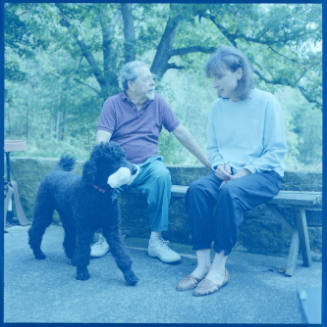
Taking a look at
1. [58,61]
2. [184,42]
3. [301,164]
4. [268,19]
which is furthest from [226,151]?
[301,164]

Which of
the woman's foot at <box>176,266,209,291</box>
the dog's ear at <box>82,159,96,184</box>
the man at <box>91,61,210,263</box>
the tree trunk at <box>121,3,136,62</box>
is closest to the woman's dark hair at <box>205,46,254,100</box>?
the man at <box>91,61,210,263</box>

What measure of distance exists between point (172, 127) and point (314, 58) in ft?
12.3

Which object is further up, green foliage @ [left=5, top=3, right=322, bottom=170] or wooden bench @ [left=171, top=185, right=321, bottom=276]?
green foliage @ [left=5, top=3, right=322, bottom=170]

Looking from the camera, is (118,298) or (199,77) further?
(199,77)

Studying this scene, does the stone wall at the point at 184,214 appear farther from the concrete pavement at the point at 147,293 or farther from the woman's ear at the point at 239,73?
the woman's ear at the point at 239,73

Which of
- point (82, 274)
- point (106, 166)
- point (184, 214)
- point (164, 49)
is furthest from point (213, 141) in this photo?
point (164, 49)

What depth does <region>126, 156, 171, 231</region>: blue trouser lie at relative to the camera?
2879 mm

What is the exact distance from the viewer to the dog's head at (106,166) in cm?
237

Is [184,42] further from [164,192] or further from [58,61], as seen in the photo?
[164,192]

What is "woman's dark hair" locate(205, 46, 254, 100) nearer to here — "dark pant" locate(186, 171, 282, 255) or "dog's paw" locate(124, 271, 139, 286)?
"dark pant" locate(186, 171, 282, 255)

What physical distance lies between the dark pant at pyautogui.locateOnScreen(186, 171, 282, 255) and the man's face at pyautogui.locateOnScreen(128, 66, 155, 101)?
864 mm

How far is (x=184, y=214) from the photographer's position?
3338 mm

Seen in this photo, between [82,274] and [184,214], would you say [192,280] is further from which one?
[184,214]

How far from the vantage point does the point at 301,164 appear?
10.9 m
